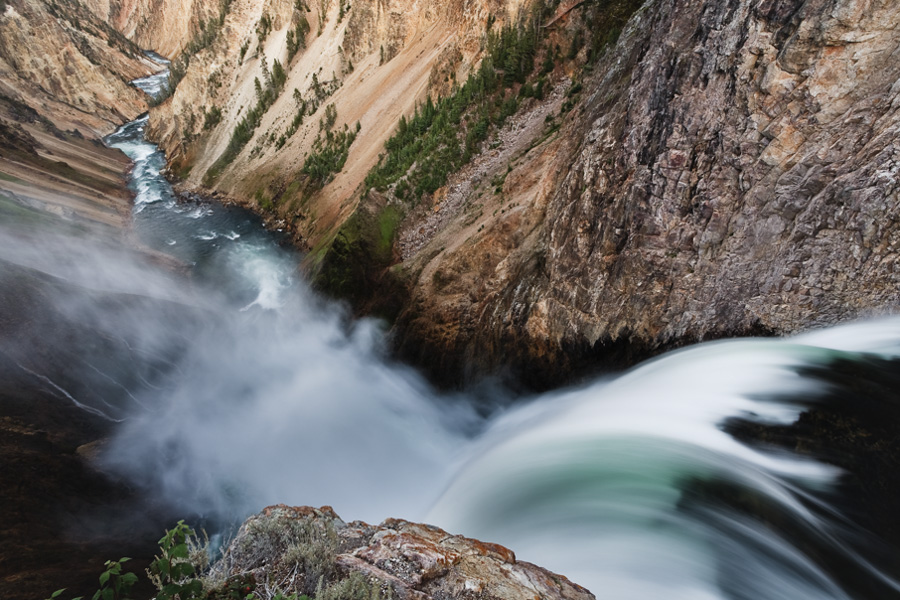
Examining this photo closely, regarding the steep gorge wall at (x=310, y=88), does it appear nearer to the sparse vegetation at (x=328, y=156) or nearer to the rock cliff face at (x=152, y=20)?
the sparse vegetation at (x=328, y=156)

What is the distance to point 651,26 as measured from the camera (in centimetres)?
1201

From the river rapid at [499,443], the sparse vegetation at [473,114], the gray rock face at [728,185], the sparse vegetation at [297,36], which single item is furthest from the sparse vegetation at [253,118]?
the gray rock face at [728,185]

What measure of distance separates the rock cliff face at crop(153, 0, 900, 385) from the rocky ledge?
6867 mm

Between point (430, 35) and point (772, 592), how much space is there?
40288mm

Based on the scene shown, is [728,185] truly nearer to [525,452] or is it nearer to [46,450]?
[525,452]

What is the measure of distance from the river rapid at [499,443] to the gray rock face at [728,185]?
991 millimetres

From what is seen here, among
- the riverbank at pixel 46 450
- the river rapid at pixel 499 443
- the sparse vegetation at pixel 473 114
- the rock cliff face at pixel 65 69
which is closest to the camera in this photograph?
the river rapid at pixel 499 443

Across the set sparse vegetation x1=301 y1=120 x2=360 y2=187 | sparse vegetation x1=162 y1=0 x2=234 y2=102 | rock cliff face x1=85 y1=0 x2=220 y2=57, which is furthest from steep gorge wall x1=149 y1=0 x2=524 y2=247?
rock cliff face x1=85 y1=0 x2=220 y2=57

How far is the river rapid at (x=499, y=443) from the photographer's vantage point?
18.9ft

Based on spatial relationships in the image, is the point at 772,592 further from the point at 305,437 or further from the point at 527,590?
the point at 305,437

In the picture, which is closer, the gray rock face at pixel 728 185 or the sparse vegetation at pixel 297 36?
the gray rock face at pixel 728 185

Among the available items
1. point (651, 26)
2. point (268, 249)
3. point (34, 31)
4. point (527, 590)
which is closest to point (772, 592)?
point (527, 590)

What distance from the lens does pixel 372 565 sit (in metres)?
Result: 4.93

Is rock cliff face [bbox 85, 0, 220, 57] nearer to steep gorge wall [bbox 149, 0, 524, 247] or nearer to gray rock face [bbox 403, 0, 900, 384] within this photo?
steep gorge wall [bbox 149, 0, 524, 247]
